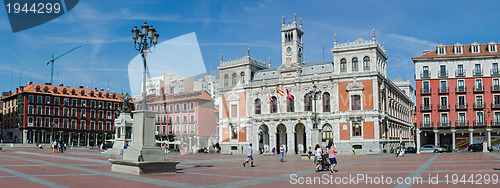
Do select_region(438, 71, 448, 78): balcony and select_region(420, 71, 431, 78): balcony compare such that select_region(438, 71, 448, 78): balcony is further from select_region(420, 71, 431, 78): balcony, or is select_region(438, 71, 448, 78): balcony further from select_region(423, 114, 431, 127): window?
select_region(423, 114, 431, 127): window

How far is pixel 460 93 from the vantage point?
61.2 m

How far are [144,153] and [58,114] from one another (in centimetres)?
8038

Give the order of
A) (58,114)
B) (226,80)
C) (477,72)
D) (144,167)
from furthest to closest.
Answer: (58,114), (226,80), (477,72), (144,167)

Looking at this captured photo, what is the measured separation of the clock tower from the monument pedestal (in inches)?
1711

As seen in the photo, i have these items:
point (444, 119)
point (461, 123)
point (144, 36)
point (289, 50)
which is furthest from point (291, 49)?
point (144, 36)

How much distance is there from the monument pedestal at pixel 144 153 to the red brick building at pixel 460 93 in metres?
51.9

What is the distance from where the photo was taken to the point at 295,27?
62594 millimetres

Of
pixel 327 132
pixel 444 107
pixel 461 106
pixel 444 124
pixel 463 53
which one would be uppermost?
pixel 463 53

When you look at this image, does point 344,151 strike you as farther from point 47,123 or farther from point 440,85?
point 47,123

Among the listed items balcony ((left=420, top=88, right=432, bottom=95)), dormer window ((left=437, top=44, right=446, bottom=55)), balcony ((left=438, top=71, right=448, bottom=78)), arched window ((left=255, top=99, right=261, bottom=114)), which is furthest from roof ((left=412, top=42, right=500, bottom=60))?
arched window ((left=255, top=99, right=261, bottom=114))

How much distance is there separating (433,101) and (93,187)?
58.6 meters

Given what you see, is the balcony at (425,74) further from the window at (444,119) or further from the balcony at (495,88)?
the balcony at (495,88)

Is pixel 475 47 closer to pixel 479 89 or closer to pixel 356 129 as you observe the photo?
pixel 479 89

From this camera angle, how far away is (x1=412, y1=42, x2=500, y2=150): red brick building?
59969 mm
